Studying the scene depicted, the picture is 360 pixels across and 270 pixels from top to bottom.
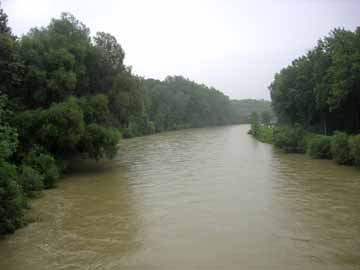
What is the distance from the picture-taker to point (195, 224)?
1003 cm

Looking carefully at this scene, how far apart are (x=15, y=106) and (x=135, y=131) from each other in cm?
4019

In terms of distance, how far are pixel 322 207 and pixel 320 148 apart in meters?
13.1

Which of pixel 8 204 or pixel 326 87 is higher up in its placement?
pixel 326 87

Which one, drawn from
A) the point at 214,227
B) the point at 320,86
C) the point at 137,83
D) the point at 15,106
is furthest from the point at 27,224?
the point at 320,86

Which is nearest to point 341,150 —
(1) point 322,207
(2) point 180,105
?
(1) point 322,207

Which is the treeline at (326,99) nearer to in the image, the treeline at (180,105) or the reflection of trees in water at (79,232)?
the reflection of trees in water at (79,232)

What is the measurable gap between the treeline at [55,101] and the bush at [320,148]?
13075 mm

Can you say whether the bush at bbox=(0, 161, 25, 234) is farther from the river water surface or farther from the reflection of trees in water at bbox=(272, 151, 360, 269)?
the reflection of trees in water at bbox=(272, 151, 360, 269)

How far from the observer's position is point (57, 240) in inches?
353

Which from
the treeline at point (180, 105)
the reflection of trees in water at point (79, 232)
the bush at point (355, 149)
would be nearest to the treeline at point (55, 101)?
the reflection of trees in water at point (79, 232)

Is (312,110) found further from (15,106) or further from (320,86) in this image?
(15,106)

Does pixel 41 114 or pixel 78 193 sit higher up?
pixel 41 114

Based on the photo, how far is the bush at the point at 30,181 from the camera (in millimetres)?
13572

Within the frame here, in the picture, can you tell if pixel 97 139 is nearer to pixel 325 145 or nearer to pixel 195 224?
pixel 195 224
